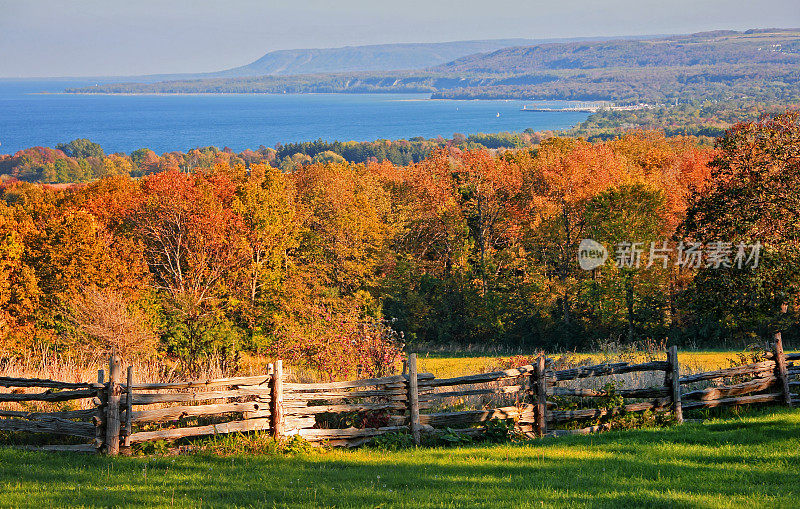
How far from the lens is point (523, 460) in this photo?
10.6 metres

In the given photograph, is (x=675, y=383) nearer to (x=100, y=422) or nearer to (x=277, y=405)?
(x=277, y=405)

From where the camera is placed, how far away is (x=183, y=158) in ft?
407

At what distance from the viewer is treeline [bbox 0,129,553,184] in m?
109

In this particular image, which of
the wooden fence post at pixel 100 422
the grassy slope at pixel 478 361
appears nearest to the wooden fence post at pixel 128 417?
the wooden fence post at pixel 100 422

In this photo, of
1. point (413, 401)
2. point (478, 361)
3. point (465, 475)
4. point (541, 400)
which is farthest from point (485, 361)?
point (465, 475)

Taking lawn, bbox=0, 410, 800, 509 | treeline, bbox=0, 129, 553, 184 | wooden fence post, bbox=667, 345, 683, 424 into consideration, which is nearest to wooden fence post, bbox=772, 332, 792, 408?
lawn, bbox=0, 410, 800, 509

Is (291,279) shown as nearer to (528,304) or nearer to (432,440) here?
(528,304)

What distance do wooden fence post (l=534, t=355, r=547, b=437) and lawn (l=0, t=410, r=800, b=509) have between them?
0.65m

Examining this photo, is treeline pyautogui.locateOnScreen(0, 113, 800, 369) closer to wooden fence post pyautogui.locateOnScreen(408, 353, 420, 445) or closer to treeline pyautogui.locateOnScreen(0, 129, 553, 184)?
wooden fence post pyautogui.locateOnScreen(408, 353, 420, 445)

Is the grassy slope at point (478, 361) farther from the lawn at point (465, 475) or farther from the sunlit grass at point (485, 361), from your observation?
the lawn at point (465, 475)

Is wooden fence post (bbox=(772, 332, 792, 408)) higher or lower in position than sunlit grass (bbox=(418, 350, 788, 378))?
higher

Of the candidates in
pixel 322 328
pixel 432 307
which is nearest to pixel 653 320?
pixel 432 307

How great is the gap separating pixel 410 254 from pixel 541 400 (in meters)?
36.7

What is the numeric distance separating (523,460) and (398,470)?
75.7 inches
